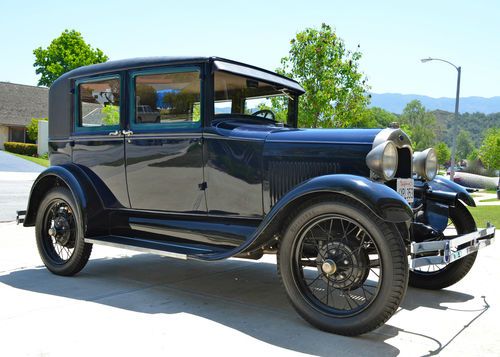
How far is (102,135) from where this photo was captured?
4883 mm

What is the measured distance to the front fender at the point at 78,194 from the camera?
469 centimetres

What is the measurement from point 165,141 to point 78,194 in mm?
1068

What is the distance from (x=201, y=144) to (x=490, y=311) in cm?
278

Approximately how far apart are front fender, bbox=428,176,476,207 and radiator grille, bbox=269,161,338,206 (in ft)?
4.95

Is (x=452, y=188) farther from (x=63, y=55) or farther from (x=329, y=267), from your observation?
(x=63, y=55)

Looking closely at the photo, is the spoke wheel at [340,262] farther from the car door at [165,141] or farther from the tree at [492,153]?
the tree at [492,153]

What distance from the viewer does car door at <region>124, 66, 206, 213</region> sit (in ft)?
14.1

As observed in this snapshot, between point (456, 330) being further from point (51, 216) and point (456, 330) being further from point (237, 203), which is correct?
point (51, 216)

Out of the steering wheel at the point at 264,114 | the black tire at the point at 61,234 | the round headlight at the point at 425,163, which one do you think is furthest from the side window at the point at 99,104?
the round headlight at the point at 425,163

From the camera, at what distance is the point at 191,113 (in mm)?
4332

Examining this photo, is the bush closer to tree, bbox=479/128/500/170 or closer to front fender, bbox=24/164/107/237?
front fender, bbox=24/164/107/237

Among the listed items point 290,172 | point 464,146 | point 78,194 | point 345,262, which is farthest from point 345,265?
point 464,146

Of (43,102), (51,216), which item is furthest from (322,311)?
(43,102)

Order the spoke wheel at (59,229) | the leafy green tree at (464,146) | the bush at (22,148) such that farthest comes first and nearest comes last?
the leafy green tree at (464,146)
the bush at (22,148)
the spoke wheel at (59,229)
